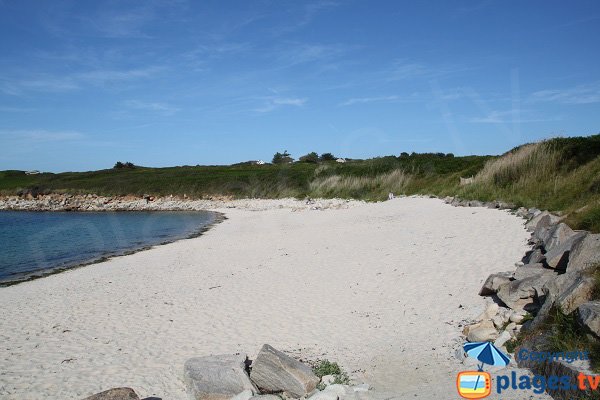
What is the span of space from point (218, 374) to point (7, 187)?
74.9m

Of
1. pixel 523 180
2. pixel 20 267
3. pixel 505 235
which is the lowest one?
pixel 20 267

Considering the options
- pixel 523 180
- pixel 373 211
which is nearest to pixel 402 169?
pixel 373 211

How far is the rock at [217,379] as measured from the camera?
5324 millimetres

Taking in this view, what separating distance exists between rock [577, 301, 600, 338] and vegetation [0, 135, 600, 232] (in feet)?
14.2

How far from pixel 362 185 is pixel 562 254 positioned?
28.5 m

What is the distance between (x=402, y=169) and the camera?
36.0m

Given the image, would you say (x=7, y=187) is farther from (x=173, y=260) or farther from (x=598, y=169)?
(x=598, y=169)

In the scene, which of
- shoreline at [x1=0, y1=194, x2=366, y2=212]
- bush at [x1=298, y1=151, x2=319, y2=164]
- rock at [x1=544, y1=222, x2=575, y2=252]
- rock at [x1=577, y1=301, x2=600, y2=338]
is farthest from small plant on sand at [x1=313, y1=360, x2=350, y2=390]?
bush at [x1=298, y1=151, x2=319, y2=164]

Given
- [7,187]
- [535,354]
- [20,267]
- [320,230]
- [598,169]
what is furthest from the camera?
[7,187]

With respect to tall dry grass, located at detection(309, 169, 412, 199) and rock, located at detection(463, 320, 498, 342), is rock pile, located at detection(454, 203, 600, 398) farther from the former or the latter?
tall dry grass, located at detection(309, 169, 412, 199)

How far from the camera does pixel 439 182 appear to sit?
29453 millimetres

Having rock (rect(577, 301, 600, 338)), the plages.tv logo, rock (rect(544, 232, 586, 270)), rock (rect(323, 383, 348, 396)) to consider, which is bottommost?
rock (rect(323, 383, 348, 396))

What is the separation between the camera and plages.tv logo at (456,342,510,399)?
4773 mm

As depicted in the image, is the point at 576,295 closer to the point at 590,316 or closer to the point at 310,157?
the point at 590,316
